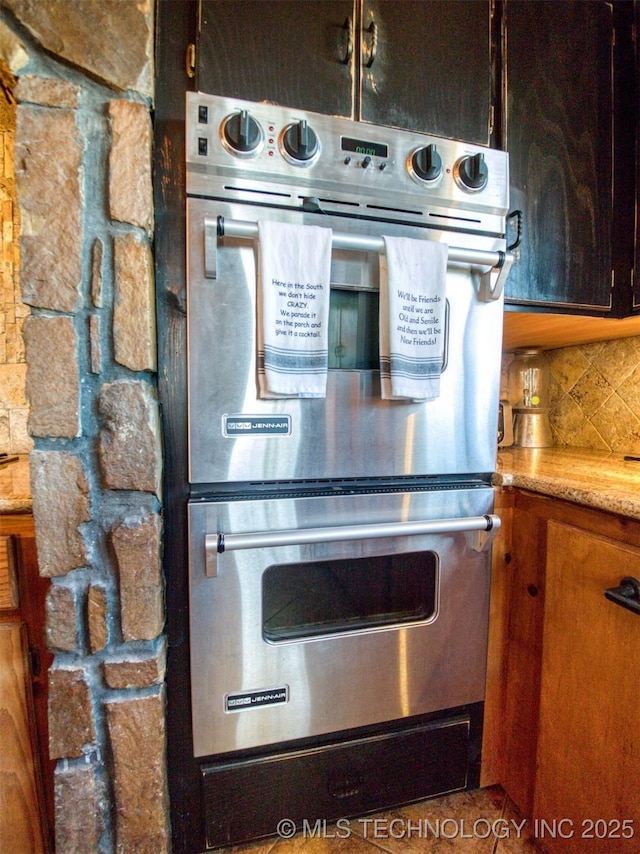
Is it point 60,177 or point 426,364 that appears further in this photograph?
point 426,364

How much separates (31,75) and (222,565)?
0.97 m

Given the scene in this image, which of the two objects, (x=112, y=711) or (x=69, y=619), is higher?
(x=69, y=619)

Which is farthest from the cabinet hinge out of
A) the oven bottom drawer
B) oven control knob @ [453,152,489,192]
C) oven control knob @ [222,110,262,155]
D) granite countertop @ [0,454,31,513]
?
the oven bottom drawer

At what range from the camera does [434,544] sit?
3.05 ft

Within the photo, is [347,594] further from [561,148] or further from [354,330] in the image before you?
[561,148]

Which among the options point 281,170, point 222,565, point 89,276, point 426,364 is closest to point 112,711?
point 222,565

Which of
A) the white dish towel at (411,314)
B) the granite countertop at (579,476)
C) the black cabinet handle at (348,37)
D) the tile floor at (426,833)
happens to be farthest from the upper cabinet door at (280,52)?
the tile floor at (426,833)

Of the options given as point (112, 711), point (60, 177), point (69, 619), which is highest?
point (60, 177)

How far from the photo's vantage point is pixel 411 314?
83cm

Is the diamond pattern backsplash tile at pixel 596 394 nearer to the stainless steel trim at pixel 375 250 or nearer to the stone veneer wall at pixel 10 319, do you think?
the stainless steel trim at pixel 375 250

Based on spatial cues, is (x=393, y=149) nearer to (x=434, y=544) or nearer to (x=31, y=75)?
(x=31, y=75)

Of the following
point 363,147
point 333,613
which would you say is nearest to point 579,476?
point 333,613

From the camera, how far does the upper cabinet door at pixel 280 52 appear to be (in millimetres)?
757

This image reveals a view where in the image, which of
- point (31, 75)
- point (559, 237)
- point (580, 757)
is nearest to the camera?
point (31, 75)
